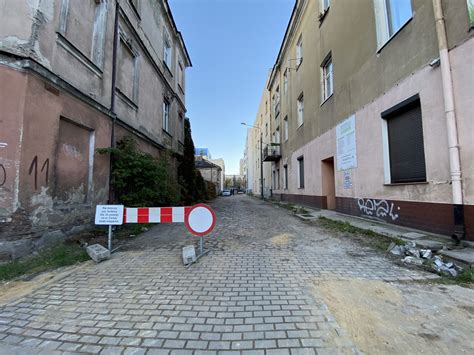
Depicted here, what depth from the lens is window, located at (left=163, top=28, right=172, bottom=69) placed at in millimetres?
13930

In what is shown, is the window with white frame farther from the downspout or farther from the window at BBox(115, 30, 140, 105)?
the downspout

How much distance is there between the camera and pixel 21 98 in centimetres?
456

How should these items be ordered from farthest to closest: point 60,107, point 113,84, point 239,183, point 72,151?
point 239,183, point 113,84, point 72,151, point 60,107

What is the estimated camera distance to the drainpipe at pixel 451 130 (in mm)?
4781

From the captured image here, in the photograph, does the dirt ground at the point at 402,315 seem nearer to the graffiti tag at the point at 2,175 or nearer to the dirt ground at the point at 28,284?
the dirt ground at the point at 28,284

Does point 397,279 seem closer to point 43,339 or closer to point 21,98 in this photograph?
point 43,339

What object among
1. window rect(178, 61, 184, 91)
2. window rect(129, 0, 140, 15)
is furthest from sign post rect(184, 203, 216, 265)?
window rect(178, 61, 184, 91)

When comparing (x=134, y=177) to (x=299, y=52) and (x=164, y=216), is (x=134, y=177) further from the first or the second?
(x=299, y=52)

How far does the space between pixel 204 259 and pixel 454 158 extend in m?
5.46

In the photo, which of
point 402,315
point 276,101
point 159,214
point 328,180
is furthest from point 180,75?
point 402,315

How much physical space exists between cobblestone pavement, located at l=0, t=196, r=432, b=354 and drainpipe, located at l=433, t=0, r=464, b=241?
1.91 metres

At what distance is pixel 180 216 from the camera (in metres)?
5.00

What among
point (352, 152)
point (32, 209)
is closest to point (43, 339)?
point (32, 209)

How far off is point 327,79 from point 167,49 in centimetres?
991
